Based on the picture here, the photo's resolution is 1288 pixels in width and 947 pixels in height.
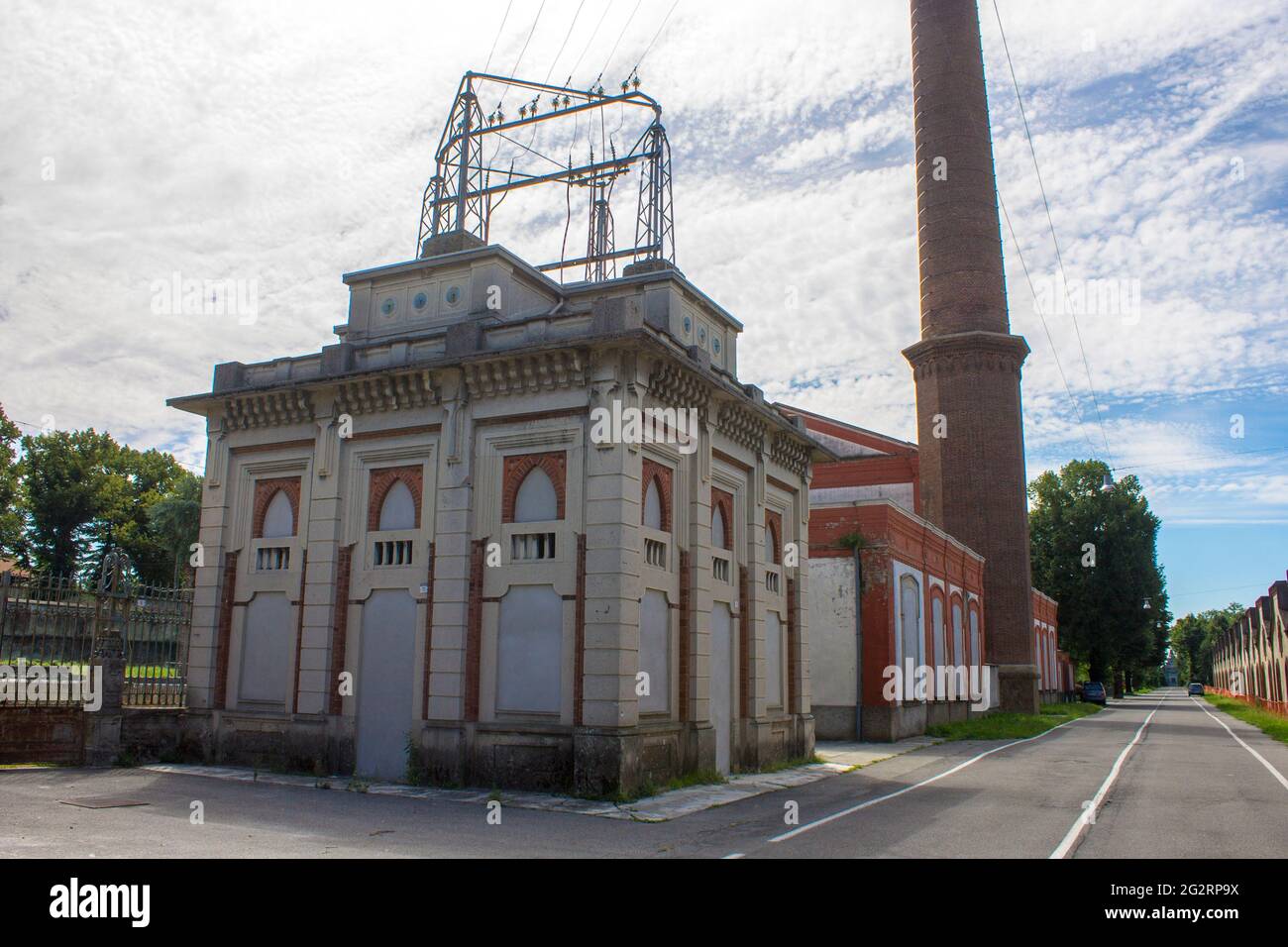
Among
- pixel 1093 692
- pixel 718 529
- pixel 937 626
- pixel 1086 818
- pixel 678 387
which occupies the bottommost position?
pixel 1093 692

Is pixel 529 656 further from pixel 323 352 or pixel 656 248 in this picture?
pixel 656 248

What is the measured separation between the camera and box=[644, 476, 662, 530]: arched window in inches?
677

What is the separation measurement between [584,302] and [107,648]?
11.9 m

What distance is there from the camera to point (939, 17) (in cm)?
4547

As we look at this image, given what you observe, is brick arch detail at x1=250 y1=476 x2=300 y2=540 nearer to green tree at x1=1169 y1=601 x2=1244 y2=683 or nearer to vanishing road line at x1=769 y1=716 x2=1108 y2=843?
vanishing road line at x1=769 y1=716 x2=1108 y2=843

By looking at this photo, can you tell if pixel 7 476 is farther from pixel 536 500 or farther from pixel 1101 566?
pixel 1101 566

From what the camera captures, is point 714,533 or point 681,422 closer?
point 681,422

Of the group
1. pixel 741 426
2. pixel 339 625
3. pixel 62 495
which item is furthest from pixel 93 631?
pixel 62 495

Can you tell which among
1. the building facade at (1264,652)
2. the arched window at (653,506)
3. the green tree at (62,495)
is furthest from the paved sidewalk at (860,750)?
the green tree at (62,495)

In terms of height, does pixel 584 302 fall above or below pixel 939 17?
below

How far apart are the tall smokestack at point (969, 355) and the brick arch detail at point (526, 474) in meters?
30.1

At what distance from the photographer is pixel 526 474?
17.1m

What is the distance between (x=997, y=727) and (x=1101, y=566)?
36.3 meters
